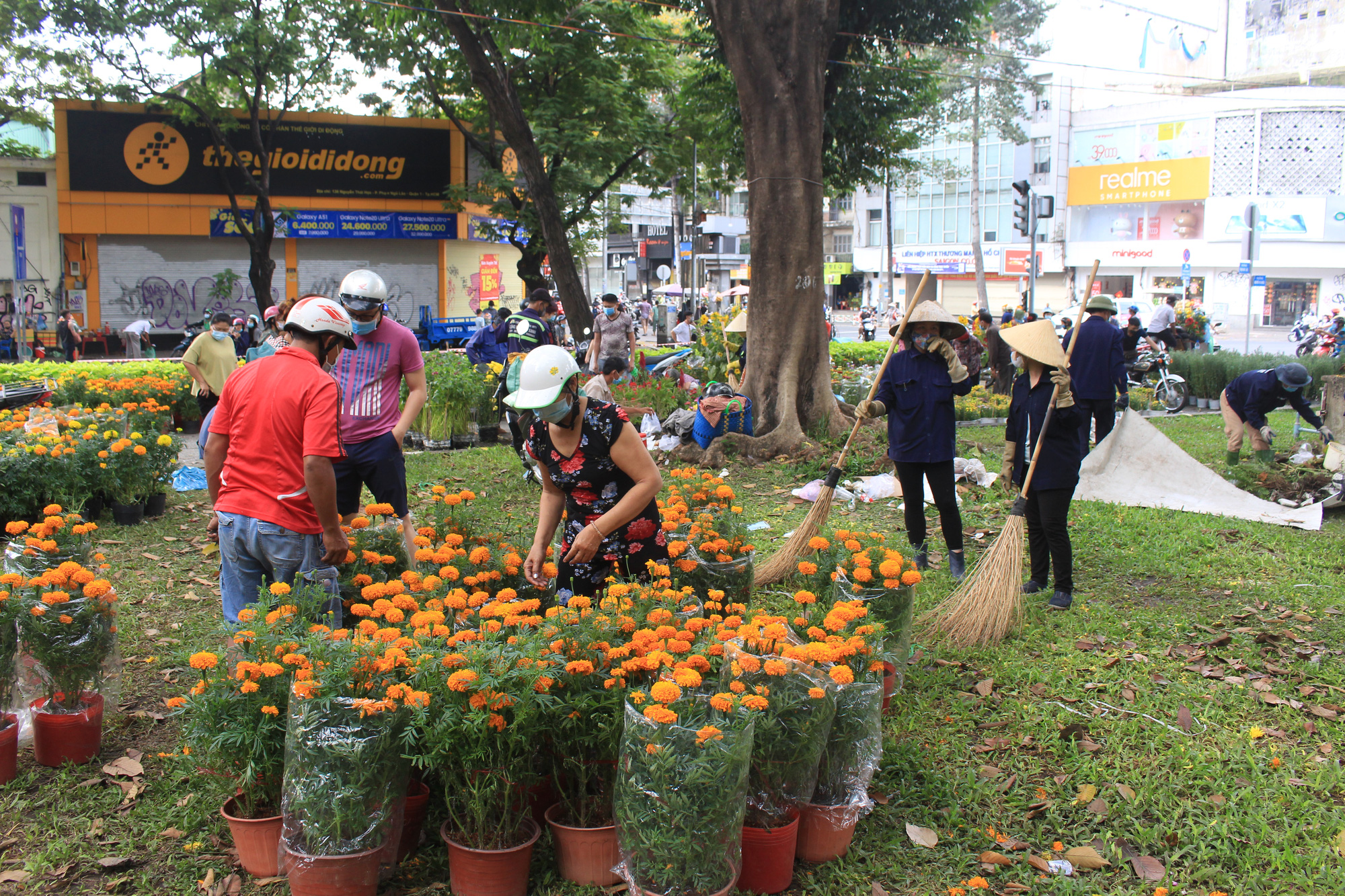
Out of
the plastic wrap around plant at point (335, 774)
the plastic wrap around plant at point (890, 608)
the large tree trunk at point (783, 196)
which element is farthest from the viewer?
the large tree trunk at point (783, 196)

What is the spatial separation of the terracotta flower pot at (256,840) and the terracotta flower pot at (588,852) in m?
0.87

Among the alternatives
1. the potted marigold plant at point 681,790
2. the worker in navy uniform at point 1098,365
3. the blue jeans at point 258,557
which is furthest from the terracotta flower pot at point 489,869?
the worker in navy uniform at point 1098,365

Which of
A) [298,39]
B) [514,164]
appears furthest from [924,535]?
[514,164]

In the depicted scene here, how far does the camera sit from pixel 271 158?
2722 centimetres

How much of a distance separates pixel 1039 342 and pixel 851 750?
338 cm

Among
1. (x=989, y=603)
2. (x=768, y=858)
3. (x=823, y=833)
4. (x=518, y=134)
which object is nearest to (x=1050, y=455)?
(x=989, y=603)

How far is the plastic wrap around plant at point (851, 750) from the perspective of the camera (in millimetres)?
3105

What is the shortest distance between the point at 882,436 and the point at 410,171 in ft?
73.3

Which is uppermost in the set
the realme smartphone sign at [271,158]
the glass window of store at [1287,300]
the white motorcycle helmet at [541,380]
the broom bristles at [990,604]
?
the realme smartphone sign at [271,158]

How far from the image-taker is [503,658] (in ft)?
9.21

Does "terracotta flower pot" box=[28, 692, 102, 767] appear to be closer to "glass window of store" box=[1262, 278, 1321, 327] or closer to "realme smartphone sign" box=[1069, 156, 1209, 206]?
"glass window of store" box=[1262, 278, 1321, 327]

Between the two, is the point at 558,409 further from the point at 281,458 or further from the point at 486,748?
the point at 486,748

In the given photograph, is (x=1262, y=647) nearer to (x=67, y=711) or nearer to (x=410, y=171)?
(x=67, y=711)

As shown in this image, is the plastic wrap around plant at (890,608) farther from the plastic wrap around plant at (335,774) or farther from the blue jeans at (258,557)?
the blue jeans at (258,557)
